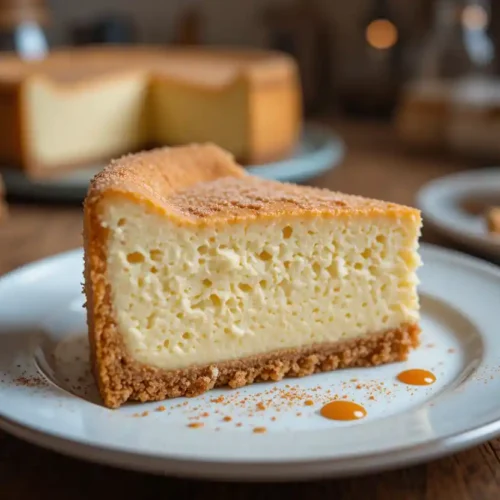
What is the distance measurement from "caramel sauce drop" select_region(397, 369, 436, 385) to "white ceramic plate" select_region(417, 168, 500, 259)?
0.50 meters

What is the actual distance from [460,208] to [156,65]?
4.33 ft

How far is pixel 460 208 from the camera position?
2.14 m

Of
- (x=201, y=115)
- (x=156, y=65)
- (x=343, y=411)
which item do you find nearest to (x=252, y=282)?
(x=343, y=411)

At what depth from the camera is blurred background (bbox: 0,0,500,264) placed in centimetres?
236

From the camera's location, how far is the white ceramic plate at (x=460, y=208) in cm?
172

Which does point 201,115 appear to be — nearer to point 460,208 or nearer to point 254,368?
point 460,208

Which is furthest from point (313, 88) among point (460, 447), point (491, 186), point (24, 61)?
point (460, 447)

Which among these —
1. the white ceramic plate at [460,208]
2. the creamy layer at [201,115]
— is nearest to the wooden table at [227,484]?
the white ceramic plate at [460,208]

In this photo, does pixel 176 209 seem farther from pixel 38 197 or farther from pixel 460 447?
pixel 38 197

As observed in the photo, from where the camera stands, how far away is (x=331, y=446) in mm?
943

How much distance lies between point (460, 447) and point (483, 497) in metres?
0.07

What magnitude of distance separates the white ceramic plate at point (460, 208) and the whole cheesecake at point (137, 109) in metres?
0.70

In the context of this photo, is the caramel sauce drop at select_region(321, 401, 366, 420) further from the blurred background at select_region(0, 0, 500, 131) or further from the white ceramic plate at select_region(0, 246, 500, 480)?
the blurred background at select_region(0, 0, 500, 131)

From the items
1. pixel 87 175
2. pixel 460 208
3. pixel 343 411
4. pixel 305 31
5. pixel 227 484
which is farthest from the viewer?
pixel 305 31
